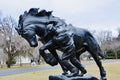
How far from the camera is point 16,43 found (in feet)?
100

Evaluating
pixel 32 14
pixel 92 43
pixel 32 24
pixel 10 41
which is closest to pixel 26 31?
pixel 32 24

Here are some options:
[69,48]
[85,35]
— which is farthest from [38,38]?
[85,35]

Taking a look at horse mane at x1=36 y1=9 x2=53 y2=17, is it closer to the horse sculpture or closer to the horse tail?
the horse sculpture

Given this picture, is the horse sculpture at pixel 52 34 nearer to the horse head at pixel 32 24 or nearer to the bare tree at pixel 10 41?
the horse head at pixel 32 24

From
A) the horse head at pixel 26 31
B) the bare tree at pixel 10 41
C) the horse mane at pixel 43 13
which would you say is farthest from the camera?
the bare tree at pixel 10 41

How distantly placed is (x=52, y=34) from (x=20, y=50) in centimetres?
2906

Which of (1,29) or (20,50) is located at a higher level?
(1,29)

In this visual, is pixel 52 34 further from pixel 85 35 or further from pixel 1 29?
pixel 1 29

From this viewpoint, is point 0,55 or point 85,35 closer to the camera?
point 85,35

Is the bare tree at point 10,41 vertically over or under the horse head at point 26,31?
over

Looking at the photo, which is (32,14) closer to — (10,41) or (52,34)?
(52,34)

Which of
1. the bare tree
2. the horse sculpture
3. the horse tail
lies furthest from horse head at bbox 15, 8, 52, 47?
the bare tree

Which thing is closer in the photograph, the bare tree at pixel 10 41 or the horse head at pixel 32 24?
the horse head at pixel 32 24

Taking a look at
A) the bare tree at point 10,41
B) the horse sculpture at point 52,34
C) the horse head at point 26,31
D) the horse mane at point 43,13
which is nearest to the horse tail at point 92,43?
the horse sculpture at point 52,34
